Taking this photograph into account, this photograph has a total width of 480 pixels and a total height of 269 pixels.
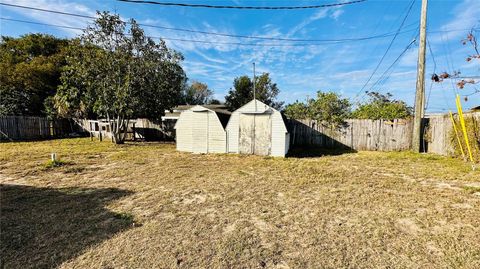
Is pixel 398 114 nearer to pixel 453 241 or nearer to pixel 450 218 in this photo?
pixel 450 218

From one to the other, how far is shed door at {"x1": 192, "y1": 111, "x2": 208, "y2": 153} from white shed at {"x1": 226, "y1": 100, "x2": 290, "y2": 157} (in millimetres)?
1130

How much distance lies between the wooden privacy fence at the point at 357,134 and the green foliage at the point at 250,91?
1512 cm

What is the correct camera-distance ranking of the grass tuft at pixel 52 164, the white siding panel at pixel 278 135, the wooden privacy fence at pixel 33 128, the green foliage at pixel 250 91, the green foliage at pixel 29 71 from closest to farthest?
the grass tuft at pixel 52 164
the white siding panel at pixel 278 135
the wooden privacy fence at pixel 33 128
the green foliage at pixel 29 71
the green foliage at pixel 250 91

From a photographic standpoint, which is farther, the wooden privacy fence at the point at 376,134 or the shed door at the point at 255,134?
the shed door at the point at 255,134

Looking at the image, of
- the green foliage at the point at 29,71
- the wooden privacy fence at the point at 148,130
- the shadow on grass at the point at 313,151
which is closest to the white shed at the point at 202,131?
Result: the shadow on grass at the point at 313,151

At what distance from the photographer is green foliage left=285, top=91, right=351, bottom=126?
13.5 meters

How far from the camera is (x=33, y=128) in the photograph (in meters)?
17.2

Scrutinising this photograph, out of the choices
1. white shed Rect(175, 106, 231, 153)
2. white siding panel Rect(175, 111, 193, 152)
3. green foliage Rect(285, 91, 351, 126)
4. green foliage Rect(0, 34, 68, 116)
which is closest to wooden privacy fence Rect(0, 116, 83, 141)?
green foliage Rect(0, 34, 68, 116)

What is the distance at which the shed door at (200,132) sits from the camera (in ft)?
38.0

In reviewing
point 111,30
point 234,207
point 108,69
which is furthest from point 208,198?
point 111,30

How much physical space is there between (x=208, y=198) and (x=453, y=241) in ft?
12.7

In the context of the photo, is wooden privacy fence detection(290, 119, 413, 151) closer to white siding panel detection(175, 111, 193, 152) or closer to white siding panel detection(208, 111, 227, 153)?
white siding panel detection(208, 111, 227, 153)

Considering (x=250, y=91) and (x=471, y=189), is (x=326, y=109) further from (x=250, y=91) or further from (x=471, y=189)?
(x=250, y=91)

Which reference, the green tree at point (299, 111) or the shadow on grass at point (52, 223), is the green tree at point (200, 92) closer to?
the green tree at point (299, 111)
